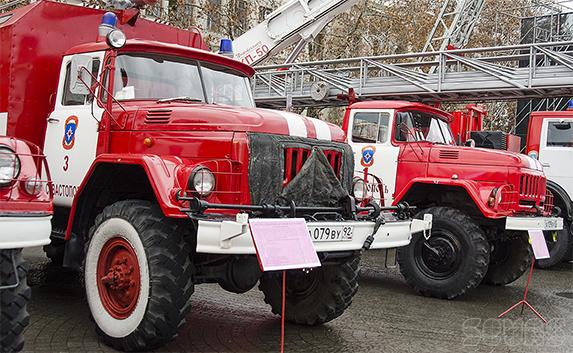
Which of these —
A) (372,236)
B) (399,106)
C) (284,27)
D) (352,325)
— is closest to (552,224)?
(399,106)

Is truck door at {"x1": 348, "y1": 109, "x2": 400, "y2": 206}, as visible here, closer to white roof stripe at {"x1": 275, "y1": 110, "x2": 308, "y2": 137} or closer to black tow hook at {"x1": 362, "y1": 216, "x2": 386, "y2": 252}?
black tow hook at {"x1": 362, "y1": 216, "x2": 386, "y2": 252}

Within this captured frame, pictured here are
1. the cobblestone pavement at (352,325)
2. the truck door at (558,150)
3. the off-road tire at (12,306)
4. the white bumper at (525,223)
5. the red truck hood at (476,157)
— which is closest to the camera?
the off-road tire at (12,306)

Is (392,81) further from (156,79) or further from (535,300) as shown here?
(156,79)

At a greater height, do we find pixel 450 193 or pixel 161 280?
pixel 450 193

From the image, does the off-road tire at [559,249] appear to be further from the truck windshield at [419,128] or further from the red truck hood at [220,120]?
the red truck hood at [220,120]

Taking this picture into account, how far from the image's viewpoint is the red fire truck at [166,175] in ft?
14.4

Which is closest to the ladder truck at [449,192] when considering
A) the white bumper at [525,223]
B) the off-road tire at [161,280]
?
the white bumper at [525,223]

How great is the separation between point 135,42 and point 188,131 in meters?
1.22

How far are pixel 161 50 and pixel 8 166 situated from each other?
2.37 meters

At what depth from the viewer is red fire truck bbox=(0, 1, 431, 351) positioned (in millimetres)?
4398

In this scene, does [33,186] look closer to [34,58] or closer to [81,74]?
[81,74]

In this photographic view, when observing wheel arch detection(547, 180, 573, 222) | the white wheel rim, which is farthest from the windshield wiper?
wheel arch detection(547, 180, 573, 222)

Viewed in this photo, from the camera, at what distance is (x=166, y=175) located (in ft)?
14.6

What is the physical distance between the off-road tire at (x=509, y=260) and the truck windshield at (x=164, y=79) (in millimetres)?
4670
